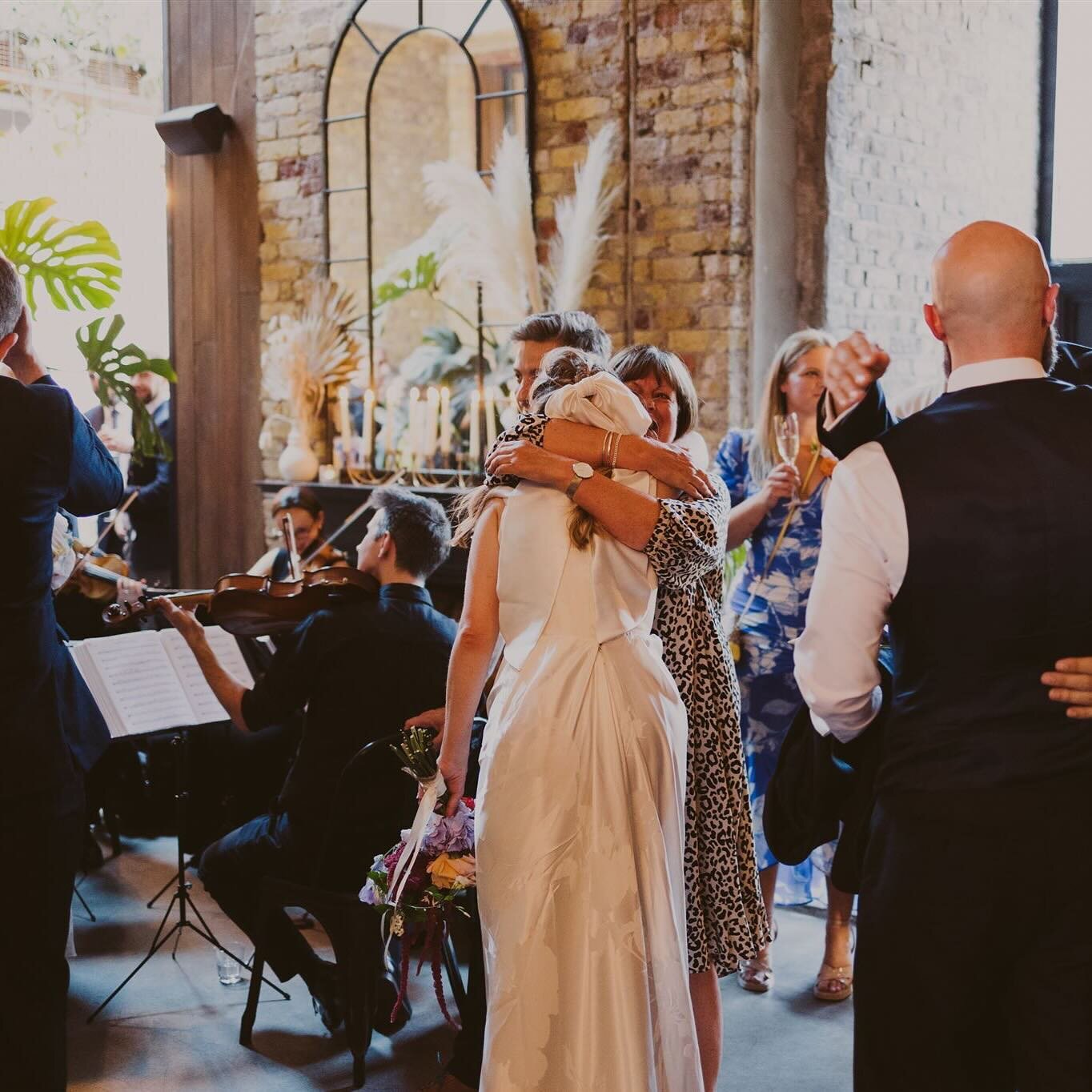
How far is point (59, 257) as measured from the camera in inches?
229

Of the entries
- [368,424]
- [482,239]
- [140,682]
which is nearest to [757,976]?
[140,682]

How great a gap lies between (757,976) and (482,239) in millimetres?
3225

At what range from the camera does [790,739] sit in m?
2.32

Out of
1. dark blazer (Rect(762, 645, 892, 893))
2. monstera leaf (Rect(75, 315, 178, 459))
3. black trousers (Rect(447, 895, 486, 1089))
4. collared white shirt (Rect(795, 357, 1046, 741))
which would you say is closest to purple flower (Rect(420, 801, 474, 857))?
black trousers (Rect(447, 895, 486, 1089))

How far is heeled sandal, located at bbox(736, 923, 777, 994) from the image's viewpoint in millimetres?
3750

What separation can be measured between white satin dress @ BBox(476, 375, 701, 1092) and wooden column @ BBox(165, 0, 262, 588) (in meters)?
4.68

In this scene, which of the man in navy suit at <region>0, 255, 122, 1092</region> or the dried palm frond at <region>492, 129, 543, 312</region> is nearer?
the man in navy suit at <region>0, 255, 122, 1092</region>

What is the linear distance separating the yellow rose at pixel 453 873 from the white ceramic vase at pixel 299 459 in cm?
397

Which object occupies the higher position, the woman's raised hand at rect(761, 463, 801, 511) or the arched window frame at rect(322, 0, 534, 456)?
the arched window frame at rect(322, 0, 534, 456)

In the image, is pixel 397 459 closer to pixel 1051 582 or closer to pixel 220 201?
pixel 220 201

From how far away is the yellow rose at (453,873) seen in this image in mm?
2748

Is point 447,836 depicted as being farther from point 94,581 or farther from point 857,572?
point 94,581

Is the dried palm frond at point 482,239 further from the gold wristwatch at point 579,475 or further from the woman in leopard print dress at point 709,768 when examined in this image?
the gold wristwatch at point 579,475

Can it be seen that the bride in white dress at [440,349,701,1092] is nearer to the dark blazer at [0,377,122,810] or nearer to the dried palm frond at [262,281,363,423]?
→ the dark blazer at [0,377,122,810]
